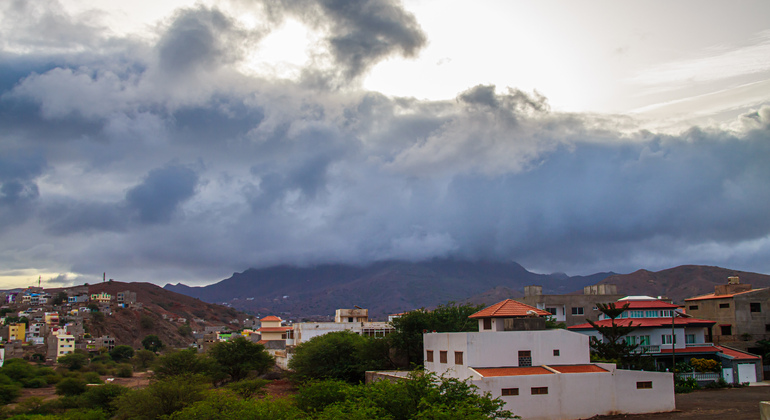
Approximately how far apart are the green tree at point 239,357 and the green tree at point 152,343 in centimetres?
10188

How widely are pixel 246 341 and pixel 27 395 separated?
28206mm

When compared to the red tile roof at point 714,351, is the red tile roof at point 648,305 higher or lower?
higher

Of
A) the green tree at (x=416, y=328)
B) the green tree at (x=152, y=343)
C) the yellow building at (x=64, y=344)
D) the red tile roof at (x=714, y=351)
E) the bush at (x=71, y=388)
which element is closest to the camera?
the red tile roof at (x=714, y=351)

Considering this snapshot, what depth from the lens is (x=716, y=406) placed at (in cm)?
4056

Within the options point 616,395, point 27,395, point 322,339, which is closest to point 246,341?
point 322,339

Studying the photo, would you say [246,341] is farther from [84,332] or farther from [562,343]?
[84,332]

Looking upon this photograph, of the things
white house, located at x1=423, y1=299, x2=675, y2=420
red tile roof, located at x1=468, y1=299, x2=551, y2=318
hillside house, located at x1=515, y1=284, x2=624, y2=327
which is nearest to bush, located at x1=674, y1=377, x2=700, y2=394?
white house, located at x1=423, y1=299, x2=675, y2=420

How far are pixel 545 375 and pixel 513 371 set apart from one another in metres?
2.27

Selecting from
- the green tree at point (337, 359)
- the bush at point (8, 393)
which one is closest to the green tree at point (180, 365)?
the green tree at point (337, 359)

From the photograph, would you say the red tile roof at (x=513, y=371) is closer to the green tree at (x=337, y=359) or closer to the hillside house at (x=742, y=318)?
the green tree at (x=337, y=359)

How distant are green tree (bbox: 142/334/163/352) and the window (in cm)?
14782

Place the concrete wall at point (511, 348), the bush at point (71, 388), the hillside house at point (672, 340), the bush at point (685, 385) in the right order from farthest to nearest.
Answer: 1. the bush at point (71, 388)
2. the hillside house at point (672, 340)
3. the bush at point (685, 385)
4. the concrete wall at point (511, 348)

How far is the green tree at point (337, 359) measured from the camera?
60188mm

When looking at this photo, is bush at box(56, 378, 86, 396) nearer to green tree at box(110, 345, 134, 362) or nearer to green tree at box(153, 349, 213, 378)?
green tree at box(153, 349, 213, 378)
